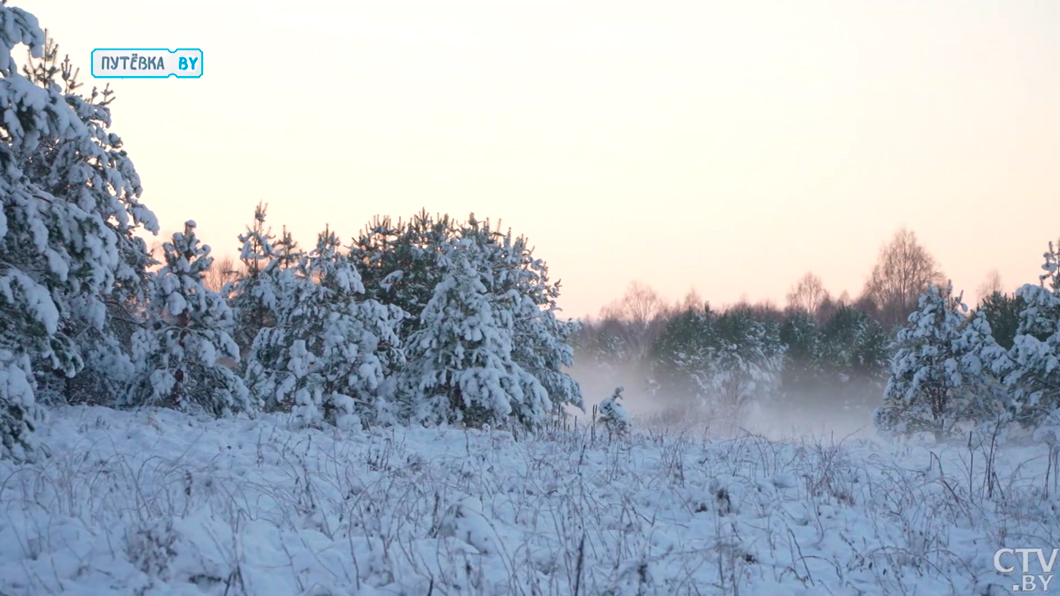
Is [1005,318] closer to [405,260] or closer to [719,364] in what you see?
[719,364]

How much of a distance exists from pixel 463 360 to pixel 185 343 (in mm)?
5798

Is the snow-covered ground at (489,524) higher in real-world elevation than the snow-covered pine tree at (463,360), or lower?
lower

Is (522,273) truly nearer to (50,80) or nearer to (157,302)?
(157,302)

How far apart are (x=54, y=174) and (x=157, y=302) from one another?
9.40ft

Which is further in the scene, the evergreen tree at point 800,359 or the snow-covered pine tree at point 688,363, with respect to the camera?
the evergreen tree at point 800,359

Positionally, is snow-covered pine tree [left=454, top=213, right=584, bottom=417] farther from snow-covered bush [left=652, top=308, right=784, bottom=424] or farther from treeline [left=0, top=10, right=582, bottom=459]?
snow-covered bush [left=652, top=308, right=784, bottom=424]

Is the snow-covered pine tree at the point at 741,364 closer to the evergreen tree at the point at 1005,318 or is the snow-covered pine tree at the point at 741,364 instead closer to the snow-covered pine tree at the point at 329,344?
the evergreen tree at the point at 1005,318

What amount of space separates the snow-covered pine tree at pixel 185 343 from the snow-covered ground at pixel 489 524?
5.34 m

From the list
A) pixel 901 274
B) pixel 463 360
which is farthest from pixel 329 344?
pixel 901 274

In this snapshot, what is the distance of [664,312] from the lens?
112625 mm

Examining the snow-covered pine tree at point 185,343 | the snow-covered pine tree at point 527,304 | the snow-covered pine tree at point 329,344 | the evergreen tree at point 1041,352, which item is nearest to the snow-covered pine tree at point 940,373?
the evergreen tree at point 1041,352

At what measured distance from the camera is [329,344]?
1577 centimetres

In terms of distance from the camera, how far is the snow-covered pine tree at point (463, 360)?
15789 mm

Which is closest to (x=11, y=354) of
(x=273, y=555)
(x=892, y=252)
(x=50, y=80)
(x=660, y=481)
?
(x=273, y=555)
